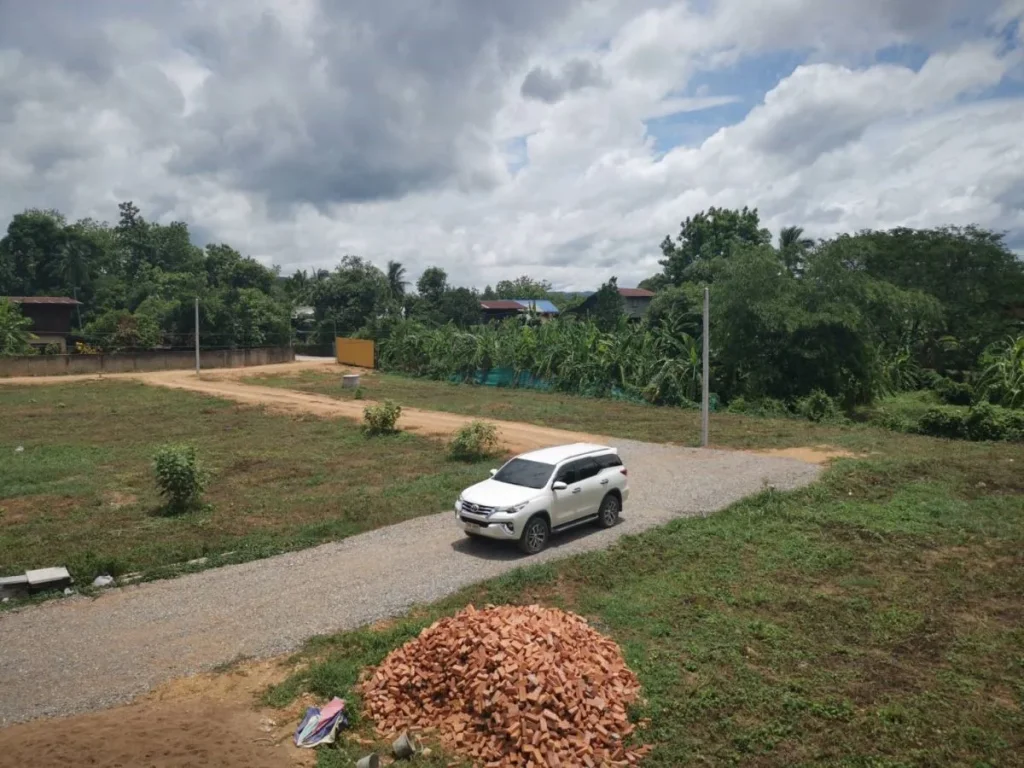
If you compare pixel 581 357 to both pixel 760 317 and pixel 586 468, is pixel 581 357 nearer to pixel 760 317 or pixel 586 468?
pixel 760 317

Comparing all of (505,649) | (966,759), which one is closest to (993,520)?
(966,759)

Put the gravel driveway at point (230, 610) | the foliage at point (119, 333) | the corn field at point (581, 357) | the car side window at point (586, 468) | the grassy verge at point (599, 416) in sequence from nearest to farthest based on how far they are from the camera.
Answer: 1. the gravel driveway at point (230, 610)
2. the car side window at point (586, 468)
3. the grassy verge at point (599, 416)
4. the corn field at point (581, 357)
5. the foliage at point (119, 333)

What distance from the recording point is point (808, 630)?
9445 millimetres

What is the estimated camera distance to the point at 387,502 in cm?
1616

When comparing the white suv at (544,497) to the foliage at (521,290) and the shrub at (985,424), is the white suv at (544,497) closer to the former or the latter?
the shrub at (985,424)

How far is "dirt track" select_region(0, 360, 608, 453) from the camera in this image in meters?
25.7

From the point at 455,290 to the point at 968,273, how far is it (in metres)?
46.4

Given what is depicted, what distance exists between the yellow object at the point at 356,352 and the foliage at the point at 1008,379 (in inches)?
1589

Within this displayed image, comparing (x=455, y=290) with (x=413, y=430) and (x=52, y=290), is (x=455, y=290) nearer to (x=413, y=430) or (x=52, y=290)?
(x=52, y=290)

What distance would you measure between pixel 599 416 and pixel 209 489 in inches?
662

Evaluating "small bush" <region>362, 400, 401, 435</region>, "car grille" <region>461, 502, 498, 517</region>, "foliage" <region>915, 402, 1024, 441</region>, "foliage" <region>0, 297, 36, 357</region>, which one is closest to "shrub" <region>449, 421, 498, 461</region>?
"small bush" <region>362, 400, 401, 435</region>

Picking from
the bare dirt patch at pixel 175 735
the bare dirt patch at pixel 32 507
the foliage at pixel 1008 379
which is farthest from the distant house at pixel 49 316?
the foliage at pixel 1008 379

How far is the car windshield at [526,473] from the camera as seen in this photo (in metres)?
13.4

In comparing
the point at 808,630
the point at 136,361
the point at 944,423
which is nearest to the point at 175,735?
the point at 808,630
